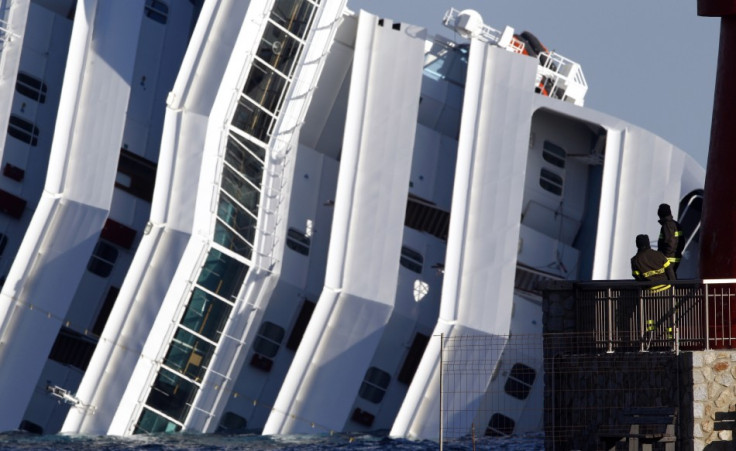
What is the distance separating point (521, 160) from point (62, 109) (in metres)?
7.76

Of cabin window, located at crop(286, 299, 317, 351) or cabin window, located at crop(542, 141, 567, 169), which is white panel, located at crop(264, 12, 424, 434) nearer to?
cabin window, located at crop(286, 299, 317, 351)

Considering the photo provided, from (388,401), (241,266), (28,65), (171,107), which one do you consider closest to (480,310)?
(388,401)

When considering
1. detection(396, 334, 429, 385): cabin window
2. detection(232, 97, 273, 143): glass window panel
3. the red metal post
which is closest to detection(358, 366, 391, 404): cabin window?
detection(396, 334, 429, 385): cabin window

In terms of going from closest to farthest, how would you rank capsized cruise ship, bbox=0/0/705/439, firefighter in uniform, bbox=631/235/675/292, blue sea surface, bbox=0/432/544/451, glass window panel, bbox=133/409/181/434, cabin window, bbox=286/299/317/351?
firefighter in uniform, bbox=631/235/675/292 → blue sea surface, bbox=0/432/544/451 → capsized cruise ship, bbox=0/0/705/439 → glass window panel, bbox=133/409/181/434 → cabin window, bbox=286/299/317/351

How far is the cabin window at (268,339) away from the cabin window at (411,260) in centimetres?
247

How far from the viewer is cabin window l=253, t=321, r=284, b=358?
24.7 metres

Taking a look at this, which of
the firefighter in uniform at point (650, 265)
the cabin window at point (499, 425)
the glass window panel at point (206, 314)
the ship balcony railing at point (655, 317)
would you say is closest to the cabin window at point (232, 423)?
the glass window panel at point (206, 314)

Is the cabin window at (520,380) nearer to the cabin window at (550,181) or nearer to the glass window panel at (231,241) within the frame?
the cabin window at (550,181)

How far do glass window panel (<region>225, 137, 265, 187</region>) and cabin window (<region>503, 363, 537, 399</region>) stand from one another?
571 cm

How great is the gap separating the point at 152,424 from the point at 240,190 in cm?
399

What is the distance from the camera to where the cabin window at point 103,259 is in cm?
2352

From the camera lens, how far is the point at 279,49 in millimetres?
23812

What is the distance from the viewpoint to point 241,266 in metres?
23.5

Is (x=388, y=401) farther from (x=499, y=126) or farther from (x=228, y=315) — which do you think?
(x=499, y=126)
